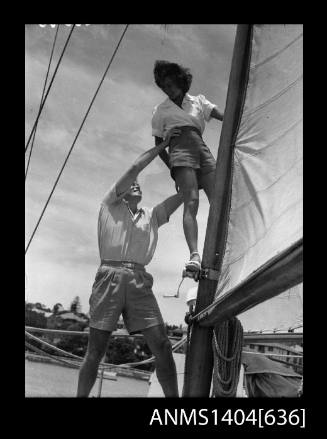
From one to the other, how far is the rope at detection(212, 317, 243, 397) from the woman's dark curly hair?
1297 mm

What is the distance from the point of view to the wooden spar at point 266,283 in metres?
1.31

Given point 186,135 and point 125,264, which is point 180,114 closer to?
point 186,135

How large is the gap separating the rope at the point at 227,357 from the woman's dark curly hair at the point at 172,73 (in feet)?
4.25

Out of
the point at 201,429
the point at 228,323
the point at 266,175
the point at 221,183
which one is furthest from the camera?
the point at 221,183

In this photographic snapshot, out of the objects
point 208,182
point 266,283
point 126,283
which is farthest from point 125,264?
point 266,283

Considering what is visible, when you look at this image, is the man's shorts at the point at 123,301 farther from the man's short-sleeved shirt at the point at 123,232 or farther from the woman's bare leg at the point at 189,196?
the woman's bare leg at the point at 189,196

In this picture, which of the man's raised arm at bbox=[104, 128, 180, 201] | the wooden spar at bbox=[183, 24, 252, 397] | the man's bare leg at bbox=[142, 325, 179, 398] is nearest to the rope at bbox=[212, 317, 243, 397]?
the wooden spar at bbox=[183, 24, 252, 397]

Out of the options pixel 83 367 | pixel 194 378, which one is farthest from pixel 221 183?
pixel 83 367

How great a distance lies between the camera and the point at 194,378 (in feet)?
8.16

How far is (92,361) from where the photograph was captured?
2.62m

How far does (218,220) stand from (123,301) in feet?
2.01

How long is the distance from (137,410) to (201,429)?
0.19 metres
